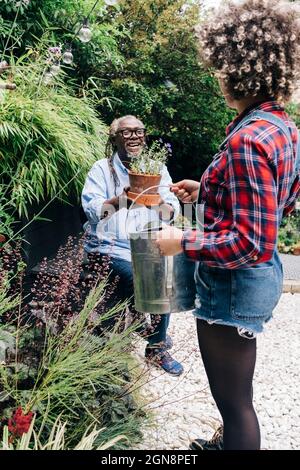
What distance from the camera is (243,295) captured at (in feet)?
5.37

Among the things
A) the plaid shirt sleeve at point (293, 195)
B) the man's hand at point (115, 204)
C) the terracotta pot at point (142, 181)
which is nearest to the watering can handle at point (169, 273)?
the plaid shirt sleeve at point (293, 195)

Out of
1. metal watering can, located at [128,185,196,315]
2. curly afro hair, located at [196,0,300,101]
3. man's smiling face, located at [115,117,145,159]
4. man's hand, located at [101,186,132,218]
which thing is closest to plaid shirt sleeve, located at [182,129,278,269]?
curly afro hair, located at [196,0,300,101]

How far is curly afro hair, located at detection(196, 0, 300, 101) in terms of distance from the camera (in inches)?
62.7

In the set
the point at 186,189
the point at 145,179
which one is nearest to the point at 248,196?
the point at 186,189

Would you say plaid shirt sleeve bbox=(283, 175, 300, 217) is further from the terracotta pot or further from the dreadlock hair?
the dreadlock hair

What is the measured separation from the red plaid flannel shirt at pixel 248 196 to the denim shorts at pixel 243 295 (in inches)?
3.7

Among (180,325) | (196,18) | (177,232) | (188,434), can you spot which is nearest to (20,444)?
(177,232)

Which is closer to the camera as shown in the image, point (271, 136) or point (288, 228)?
point (271, 136)

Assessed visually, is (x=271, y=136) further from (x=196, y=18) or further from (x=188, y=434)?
(x=196, y=18)

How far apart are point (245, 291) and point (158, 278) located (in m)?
0.48

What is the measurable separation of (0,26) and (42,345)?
9.41ft

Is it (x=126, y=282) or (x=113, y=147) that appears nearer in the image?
(x=126, y=282)

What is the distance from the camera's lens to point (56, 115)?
13.0 feet

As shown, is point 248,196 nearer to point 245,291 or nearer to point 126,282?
point 245,291
